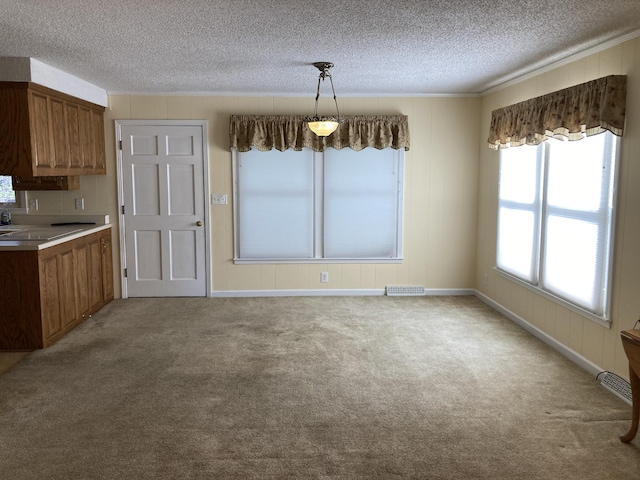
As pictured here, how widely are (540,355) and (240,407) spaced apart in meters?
2.54

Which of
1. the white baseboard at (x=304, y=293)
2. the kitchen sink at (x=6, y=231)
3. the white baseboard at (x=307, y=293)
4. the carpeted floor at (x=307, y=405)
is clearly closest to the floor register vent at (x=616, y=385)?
the carpeted floor at (x=307, y=405)

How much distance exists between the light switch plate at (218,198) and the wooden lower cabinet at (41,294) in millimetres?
1566

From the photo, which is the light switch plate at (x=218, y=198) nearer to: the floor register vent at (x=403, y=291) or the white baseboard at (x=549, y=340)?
the floor register vent at (x=403, y=291)

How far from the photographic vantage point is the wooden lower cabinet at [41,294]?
4359 millimetres

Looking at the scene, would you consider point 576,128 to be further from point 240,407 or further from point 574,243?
point 240,407

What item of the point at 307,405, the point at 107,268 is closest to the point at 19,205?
the point at 107,268

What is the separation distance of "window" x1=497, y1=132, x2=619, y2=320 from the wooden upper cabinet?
4.48 m

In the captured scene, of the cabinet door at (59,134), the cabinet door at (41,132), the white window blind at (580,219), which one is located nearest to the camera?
the white window blind at (580,219)

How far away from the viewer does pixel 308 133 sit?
607 centimetres

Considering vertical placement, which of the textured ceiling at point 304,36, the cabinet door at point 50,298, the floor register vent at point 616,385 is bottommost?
Answer: the floor register vent at point 616,385

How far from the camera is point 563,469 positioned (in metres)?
2.67

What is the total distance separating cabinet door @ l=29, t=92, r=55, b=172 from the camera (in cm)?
451

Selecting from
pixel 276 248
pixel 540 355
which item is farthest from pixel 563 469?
pixel 276 248

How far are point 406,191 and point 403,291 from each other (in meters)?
1.23
